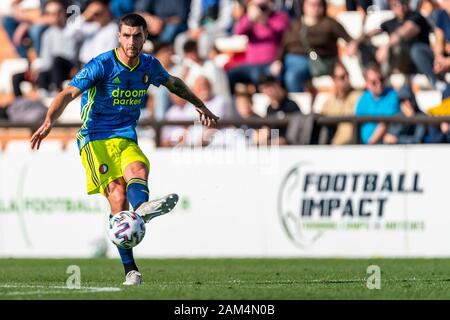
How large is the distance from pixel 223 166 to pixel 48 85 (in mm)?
5540

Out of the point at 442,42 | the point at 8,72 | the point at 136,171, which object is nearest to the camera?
the point at 136,171

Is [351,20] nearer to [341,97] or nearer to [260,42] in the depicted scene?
[260,42]

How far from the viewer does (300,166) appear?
16.5 meters

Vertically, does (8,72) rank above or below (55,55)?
below

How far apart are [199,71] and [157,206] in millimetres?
9026

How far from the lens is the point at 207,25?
20.7 meters

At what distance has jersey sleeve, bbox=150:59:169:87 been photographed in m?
11.3

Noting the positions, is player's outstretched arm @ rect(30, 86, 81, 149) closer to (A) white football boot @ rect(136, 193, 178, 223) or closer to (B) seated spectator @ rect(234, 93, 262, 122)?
(A) white football boot @ rect(136, 193, 178, 223)

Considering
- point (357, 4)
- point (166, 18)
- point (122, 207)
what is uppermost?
point (357, 4)

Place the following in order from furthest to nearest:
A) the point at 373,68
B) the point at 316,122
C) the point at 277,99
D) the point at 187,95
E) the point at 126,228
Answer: the point at 277,99 → the point at 373,68 → the point at 316,122 → the point at 187,95 → the point at 126,228

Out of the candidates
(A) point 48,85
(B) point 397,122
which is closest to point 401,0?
(B) point 397,122

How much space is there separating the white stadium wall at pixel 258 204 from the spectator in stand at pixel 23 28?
498 cm

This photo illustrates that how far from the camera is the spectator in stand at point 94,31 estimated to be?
66.3 feet

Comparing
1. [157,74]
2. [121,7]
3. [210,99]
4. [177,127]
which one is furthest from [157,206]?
[121,7]
